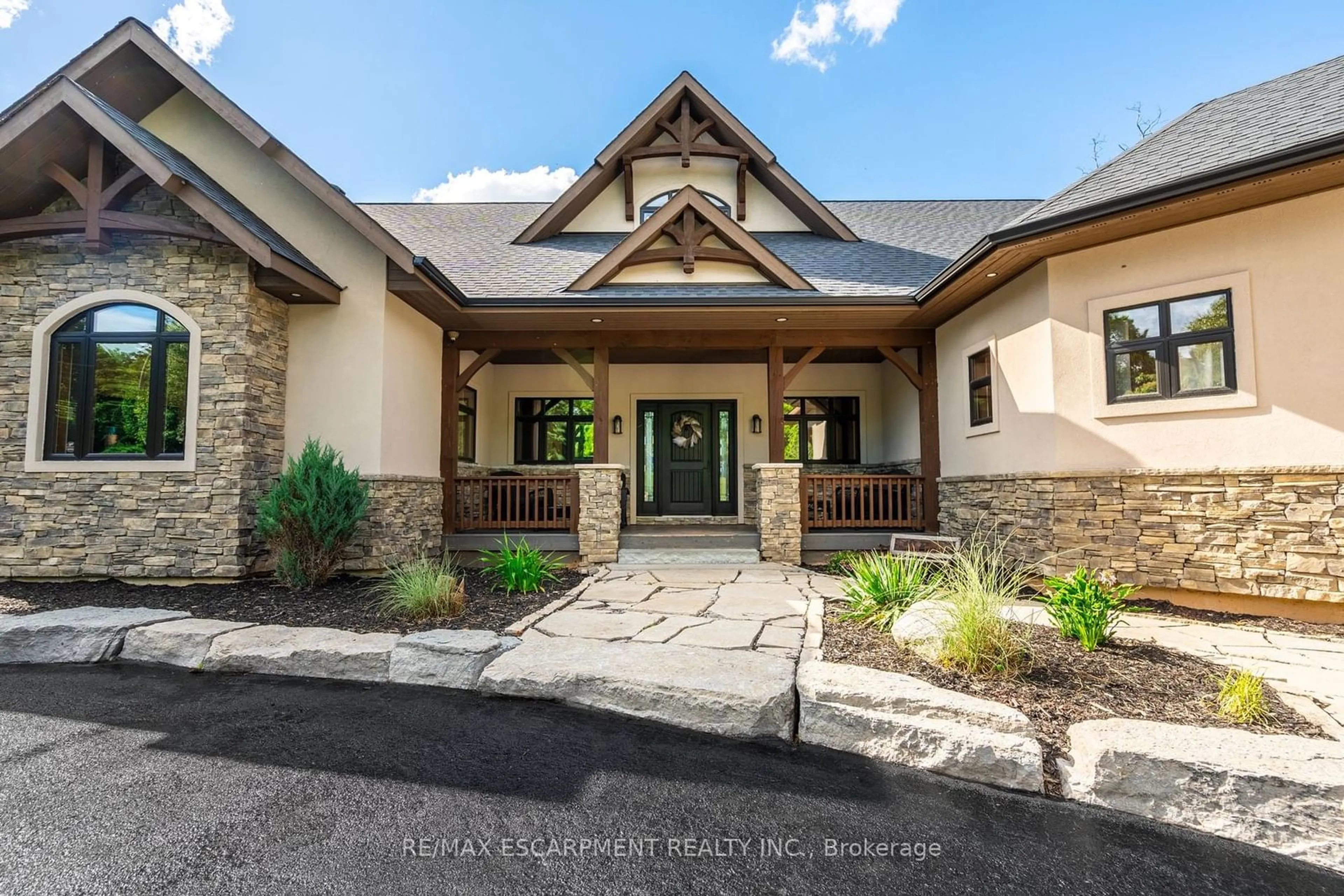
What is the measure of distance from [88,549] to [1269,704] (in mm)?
8841

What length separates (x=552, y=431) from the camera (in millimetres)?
10219

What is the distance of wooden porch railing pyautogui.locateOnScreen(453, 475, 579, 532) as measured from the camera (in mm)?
7477

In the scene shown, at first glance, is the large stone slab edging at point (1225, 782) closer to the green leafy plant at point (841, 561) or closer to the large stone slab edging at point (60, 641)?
the green leafy plant at point (841, 561)

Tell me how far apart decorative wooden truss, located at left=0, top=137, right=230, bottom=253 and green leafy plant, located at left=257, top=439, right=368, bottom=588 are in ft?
7.50

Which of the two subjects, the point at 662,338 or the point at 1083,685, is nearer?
the point at 1083,685

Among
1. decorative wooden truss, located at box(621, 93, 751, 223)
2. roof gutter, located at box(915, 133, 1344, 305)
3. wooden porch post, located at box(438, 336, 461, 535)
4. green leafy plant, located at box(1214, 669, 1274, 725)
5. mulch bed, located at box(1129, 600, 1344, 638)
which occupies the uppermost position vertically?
decorative wooden truss, located at box(621, 93, 751, 223)

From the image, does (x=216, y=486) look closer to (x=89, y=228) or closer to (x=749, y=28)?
(x=89, y=228)

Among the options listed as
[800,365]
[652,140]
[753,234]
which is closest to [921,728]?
[800,365]

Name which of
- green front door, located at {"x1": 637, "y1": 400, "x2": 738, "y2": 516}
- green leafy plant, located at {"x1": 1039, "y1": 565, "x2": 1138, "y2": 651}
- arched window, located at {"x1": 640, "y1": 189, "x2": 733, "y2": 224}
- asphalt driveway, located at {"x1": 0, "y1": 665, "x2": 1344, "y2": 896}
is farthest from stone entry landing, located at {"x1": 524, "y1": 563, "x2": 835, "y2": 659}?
arched window, located at {"x1": 640, "y1": 189, "x2": 733, "y2": 224}

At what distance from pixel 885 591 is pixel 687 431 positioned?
233 inches

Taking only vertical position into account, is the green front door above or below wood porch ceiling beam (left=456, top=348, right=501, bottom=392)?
below

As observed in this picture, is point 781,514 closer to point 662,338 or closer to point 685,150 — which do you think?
point 662,338

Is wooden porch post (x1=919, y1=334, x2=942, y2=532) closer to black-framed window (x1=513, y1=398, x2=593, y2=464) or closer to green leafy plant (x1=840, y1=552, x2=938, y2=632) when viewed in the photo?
green leafy plant (x1=840, y1=552, x2=938, y2=632)

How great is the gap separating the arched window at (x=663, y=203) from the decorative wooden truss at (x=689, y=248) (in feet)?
5.95
